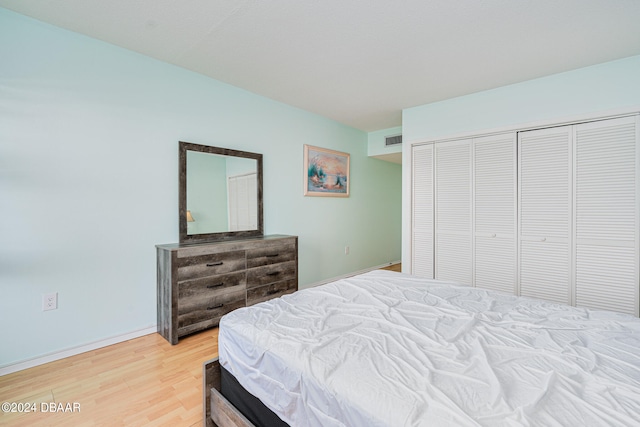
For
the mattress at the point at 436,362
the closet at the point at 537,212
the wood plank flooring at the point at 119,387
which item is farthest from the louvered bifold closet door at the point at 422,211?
the wood plank flooring at the point at 119,387

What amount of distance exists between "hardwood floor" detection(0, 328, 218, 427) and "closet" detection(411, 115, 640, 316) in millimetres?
2890

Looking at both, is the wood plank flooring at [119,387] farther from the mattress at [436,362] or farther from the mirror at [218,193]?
the mirror at [218,193]

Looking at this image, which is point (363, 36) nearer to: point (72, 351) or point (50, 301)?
point (50, 301)

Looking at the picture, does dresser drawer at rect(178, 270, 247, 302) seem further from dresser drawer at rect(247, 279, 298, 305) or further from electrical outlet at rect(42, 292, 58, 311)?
electrical outlet at rect(42, 292, 58, 311)

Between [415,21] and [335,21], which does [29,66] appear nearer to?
[335,21]

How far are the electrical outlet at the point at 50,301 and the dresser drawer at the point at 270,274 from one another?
1.47 metres

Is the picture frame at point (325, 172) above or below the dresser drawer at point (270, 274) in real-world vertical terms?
above

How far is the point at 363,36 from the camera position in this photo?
7.14ft

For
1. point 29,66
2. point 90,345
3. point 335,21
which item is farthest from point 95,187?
point 335,21

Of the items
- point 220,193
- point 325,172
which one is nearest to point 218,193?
point 220,193

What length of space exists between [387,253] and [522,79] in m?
3.51

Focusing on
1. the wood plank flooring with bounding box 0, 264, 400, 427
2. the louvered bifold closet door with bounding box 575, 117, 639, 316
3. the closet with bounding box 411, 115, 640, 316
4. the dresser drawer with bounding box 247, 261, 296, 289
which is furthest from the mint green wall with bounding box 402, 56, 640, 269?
the wood plank flooring with bounding box 0, 264, 400, 427

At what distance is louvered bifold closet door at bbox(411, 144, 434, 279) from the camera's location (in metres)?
3.62

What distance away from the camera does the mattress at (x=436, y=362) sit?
2.67 ft
